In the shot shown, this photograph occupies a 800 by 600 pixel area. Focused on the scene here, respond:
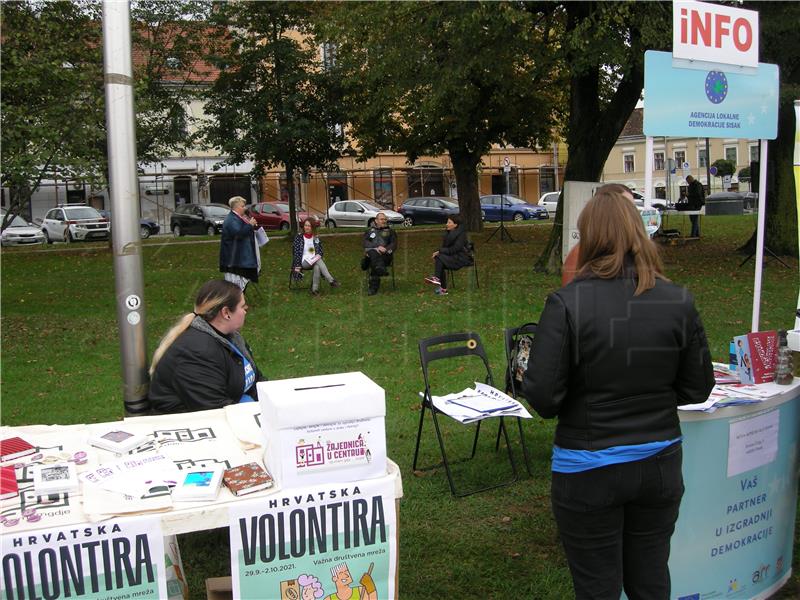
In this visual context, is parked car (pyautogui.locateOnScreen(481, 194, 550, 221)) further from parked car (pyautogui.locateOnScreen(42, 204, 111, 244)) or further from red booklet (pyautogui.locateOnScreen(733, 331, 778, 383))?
red booklet (pyautogui.locateOnScreen(733, 331, 778, 383))

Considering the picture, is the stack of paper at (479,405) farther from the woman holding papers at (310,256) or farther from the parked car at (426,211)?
the parked car at (426,211)

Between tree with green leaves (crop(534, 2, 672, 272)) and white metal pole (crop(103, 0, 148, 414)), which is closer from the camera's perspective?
white metal pole (crop(103, 0, 148, 414))

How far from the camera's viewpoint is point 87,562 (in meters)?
2.59

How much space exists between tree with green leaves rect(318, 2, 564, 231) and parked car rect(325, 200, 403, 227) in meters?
9.41

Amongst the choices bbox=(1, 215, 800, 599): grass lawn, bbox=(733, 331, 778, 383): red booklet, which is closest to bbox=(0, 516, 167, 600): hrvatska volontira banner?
bbox=(1, 215, 800, 599): grass lawn

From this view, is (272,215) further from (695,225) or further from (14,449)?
(14,449)

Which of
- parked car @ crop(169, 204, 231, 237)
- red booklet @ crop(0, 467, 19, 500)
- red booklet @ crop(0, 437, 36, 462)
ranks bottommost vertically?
red booklet @ crop(0, 467, 19, 500)

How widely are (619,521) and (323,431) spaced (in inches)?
41.6

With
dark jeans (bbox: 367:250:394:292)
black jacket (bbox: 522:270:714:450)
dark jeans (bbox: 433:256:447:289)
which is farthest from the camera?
dark jeans (bbox: 367:250:394:292)

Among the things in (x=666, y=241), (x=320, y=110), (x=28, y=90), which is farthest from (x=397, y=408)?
(x=320, y=110)

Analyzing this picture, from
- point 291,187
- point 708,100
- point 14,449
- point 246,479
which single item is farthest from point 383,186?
point 246,479

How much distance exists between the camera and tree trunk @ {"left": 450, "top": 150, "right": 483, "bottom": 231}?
23.1 metres

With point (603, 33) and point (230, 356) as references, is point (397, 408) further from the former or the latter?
point (603, 33)

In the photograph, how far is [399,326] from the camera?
966 cm
